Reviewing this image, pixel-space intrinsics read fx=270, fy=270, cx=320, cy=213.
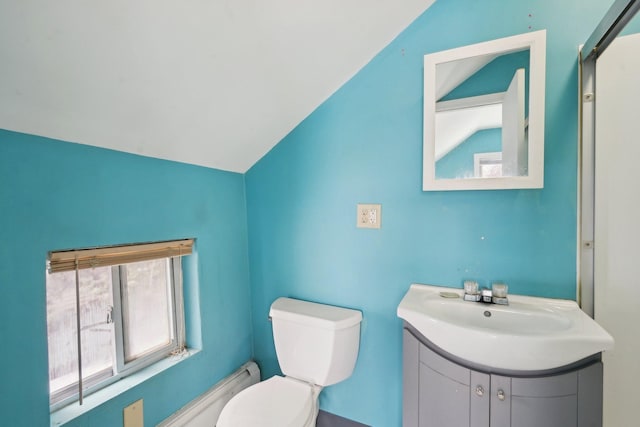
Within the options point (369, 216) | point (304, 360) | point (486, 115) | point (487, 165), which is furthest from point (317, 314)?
point (486, 115)

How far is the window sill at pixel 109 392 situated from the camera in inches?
36.3

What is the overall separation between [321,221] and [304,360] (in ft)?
2.27

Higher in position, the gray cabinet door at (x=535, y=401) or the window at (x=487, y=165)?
the window at (x=487, y=165)

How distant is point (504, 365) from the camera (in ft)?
2.69

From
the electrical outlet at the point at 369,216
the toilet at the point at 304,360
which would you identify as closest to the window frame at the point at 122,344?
the toilet at the point at 304,360

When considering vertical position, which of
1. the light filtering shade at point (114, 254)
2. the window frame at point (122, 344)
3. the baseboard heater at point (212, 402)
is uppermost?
the light filtering shade at point (114, 254)

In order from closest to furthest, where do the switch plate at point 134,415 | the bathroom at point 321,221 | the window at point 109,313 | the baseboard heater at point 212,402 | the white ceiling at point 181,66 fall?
the white ceiling at point 181,66 < the bathroom at point 321,221 < the window at point 109,313 < the switch plate at point 134,415 < the baseboard heater at point 212,402

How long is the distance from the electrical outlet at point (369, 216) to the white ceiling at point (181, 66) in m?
0.61

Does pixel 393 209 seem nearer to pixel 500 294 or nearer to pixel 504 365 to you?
pixel 500 294

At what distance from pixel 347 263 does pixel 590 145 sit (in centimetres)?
107

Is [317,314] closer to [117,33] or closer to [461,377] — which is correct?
[461,377]

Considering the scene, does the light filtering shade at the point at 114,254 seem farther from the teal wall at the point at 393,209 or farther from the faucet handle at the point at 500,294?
the faucet handle at the point at 500,294

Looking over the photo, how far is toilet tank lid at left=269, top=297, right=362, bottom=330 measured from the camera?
4.10 feet

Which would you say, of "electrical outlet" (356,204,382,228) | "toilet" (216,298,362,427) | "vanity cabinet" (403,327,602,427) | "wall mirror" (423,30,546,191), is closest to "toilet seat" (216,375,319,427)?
"toilet" (216,298,362,427)
